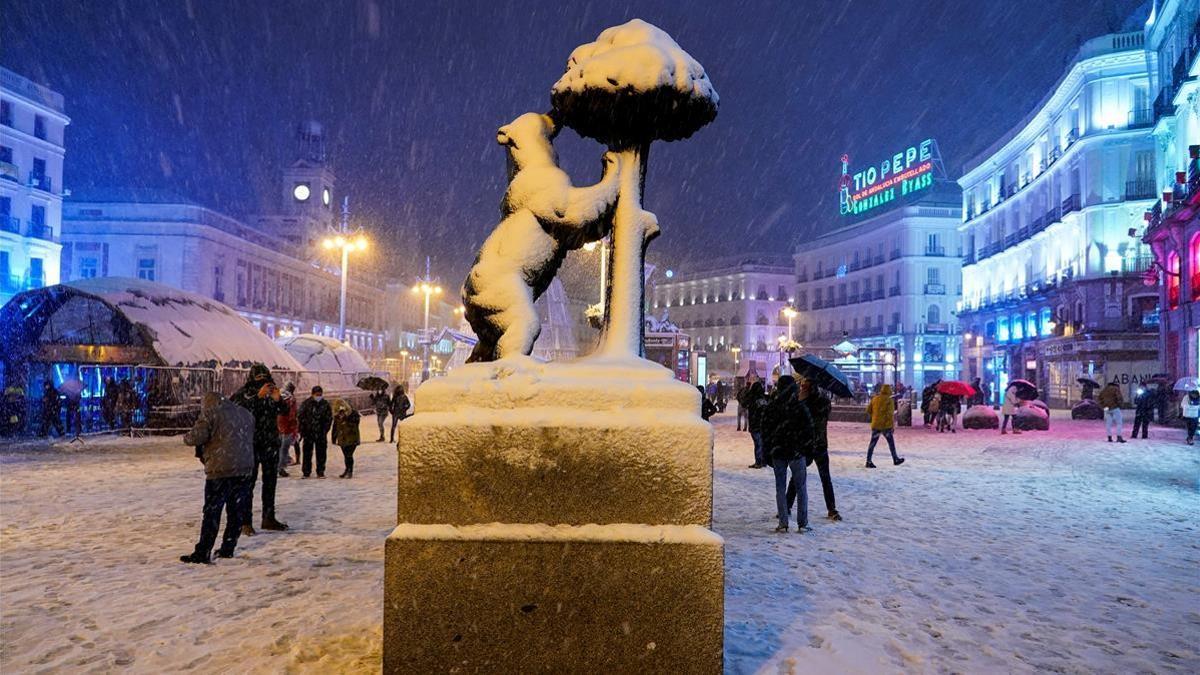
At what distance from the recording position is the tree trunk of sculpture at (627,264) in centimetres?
369

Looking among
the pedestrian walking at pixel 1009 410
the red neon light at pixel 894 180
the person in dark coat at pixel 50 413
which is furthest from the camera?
the red neon light at pixel 894 180

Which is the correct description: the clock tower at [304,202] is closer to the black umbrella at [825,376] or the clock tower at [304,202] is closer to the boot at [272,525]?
the black umbrella at [825,376]

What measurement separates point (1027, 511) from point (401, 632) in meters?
8.59

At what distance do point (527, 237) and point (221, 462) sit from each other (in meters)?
4.28

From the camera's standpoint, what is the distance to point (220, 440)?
646cm

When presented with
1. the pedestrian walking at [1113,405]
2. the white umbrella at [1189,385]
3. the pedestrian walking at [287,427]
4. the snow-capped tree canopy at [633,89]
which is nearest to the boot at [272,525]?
the pedestrian walking at [287,427]

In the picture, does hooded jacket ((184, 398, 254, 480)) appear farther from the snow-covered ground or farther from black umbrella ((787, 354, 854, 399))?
black umbrella ((787, 354, 854, 399))

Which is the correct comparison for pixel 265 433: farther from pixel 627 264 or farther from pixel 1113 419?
pixel 1113 419

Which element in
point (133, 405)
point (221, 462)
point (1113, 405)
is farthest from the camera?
point (133, 405)

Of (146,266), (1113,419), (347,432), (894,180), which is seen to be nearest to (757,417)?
(347,432)

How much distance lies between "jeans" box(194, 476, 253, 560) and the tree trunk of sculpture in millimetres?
4336

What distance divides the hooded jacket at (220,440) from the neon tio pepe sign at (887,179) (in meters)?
62.3

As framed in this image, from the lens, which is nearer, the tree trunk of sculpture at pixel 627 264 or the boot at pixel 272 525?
the tree trunk of sculpture at pixel 627 264

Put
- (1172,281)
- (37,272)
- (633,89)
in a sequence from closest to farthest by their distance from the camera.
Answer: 1. (633,89)
2. (1172,281)
3. (37,272)
